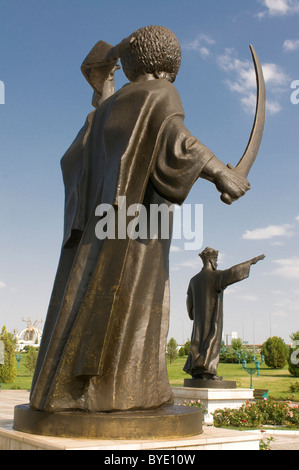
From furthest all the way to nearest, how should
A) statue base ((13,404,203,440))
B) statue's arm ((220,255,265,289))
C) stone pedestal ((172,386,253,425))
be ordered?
stone pedestal ((172,386,253,425))
statue's arm ((220,255,265,289))
statue base ((13,404,203,440))

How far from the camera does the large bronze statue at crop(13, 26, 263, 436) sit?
9.88 ft

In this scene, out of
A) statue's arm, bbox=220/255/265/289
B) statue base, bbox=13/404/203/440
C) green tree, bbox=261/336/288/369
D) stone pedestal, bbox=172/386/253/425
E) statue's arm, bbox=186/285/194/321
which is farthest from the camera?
green tree, bbox=261/336/288/369

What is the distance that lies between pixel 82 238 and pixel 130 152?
668 mm

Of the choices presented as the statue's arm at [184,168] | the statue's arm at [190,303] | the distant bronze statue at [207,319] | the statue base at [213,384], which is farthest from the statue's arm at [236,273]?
the statue's arm at [184,168]

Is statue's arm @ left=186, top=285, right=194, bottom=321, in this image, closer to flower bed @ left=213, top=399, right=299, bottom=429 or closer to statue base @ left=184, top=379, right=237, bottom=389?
statue base @ left=184, top=379, right=237, bottom=389

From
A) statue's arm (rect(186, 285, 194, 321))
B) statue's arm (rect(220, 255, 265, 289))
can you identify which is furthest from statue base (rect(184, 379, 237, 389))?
statue's arm (rect(220, 255, 265, 289))

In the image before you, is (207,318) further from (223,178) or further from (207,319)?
(223,178)

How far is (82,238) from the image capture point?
3.35 metres

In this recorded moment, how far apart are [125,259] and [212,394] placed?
895cm

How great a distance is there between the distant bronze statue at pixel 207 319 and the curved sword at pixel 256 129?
7709 millimetres

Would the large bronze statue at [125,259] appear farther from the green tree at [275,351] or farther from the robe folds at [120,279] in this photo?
the green tree at [275,351]

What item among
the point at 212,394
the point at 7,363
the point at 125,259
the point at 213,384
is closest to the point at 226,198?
the point at 125,259

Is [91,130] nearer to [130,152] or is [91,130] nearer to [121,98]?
[121,98]

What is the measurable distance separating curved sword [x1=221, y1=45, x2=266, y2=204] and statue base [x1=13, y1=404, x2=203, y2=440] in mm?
1430
